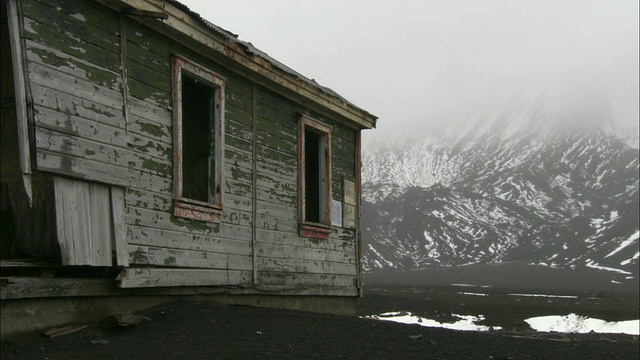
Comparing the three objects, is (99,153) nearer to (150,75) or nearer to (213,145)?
(150,75)

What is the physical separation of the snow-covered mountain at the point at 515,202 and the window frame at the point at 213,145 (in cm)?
5797

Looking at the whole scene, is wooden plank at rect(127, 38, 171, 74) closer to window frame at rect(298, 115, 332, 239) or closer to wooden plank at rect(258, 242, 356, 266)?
wooden plank at rect(258, 242, 356, 266)

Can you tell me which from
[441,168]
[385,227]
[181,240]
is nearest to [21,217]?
[181,240]

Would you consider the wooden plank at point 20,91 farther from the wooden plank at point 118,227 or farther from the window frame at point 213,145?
the window frame at point 213,145

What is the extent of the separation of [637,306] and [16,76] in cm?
3122

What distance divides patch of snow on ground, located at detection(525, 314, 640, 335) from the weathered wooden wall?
14247 millimetres

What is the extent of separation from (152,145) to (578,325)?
67.0 feet

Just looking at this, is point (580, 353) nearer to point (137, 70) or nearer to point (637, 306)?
point (137, 70)

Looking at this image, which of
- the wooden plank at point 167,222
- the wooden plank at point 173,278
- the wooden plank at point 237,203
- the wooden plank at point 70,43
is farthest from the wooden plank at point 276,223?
the wooden plank at point 70,43

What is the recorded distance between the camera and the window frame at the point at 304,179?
464 inches

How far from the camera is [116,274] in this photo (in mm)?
7898

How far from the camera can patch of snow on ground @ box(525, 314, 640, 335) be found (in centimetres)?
2311

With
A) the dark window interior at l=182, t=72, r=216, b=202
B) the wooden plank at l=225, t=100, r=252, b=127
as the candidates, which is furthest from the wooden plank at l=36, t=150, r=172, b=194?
the dark window interior at l=182, t=72, r=216, b=202

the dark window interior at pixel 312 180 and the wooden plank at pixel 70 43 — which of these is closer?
the wooden plank at pixel 70 43
